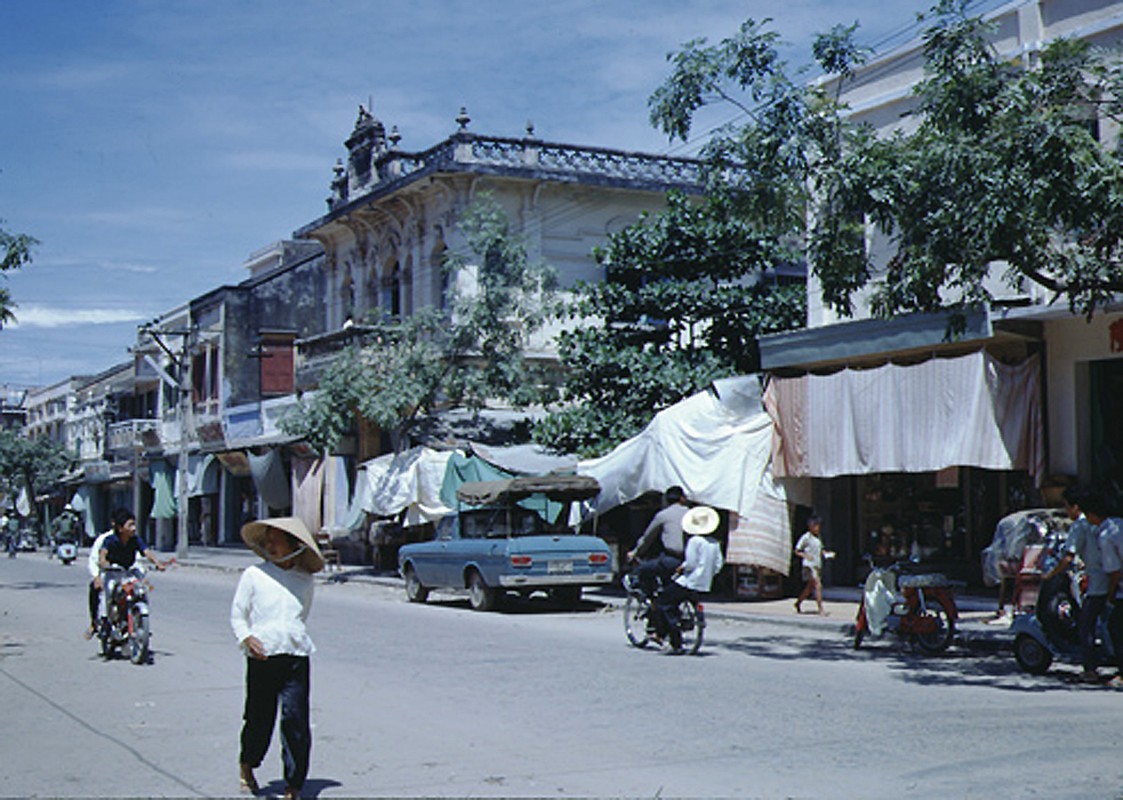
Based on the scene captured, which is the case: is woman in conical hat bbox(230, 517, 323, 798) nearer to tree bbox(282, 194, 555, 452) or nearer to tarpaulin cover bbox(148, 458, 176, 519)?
tree bbox(282, 194, 555, 452)

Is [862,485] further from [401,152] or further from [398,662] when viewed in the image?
[401,152]

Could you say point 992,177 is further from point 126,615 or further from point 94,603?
point 94,603

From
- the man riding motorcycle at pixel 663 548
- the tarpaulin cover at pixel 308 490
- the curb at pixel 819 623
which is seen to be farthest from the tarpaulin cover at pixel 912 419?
the tarpaulin cover at pixel 308 490

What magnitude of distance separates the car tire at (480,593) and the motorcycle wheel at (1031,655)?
9963 millimetres

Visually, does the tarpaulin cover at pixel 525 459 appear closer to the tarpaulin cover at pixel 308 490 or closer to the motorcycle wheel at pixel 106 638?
the tarpaulin cover at pixel 308 490

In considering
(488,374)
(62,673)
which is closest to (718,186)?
(62,673)

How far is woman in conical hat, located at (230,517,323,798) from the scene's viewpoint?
7.67m

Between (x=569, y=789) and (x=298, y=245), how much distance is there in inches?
1817

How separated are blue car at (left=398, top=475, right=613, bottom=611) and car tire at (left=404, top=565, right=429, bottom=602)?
18mm

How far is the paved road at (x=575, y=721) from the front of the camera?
26.8 ft

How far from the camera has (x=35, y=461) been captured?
2901 inches

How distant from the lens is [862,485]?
77.9ft

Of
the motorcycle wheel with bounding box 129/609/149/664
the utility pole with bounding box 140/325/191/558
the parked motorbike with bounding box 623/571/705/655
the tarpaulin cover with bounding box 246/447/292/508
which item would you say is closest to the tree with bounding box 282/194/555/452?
the tarpaulin cover with bounding box 246/447/292/508

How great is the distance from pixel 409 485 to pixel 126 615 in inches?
600
